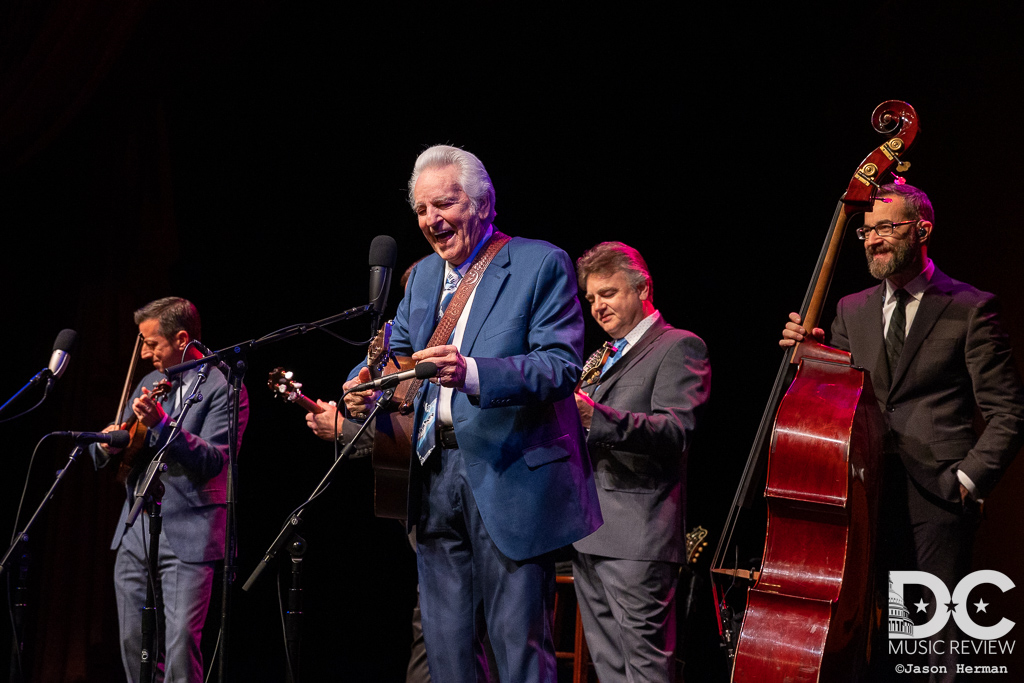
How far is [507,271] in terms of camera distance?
2.39m

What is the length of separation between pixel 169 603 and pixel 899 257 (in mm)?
3215

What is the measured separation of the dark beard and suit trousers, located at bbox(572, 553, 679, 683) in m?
1.31

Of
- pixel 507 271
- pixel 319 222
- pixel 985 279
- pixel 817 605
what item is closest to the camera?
pixel 507 271

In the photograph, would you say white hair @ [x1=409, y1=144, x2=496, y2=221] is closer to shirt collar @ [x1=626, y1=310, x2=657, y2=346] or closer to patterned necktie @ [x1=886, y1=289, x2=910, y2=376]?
→ shirt collar @ [x1=626, y1=310, x2=657, y2=346]

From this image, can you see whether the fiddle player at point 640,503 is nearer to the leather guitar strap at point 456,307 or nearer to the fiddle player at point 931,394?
the fiddle player at point 931,394

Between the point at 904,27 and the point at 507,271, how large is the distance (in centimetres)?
313

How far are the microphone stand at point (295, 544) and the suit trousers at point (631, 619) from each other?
1.02m

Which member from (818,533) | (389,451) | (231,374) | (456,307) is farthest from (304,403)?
(818,533)

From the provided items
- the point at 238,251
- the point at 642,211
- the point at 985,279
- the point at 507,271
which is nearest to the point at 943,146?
the point at 985,279

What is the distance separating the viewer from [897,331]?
10.8 ft

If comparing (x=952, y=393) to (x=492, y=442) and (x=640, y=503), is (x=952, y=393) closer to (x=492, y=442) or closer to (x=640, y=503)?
(x=640, y=503)

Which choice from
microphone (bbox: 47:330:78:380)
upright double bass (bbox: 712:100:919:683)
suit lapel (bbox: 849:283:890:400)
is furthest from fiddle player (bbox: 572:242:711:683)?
microphone (bbox: 47:330:78:380)

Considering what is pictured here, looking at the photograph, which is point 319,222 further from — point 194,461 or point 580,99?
point 194,461

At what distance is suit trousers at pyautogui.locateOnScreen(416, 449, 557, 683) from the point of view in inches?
86.3
